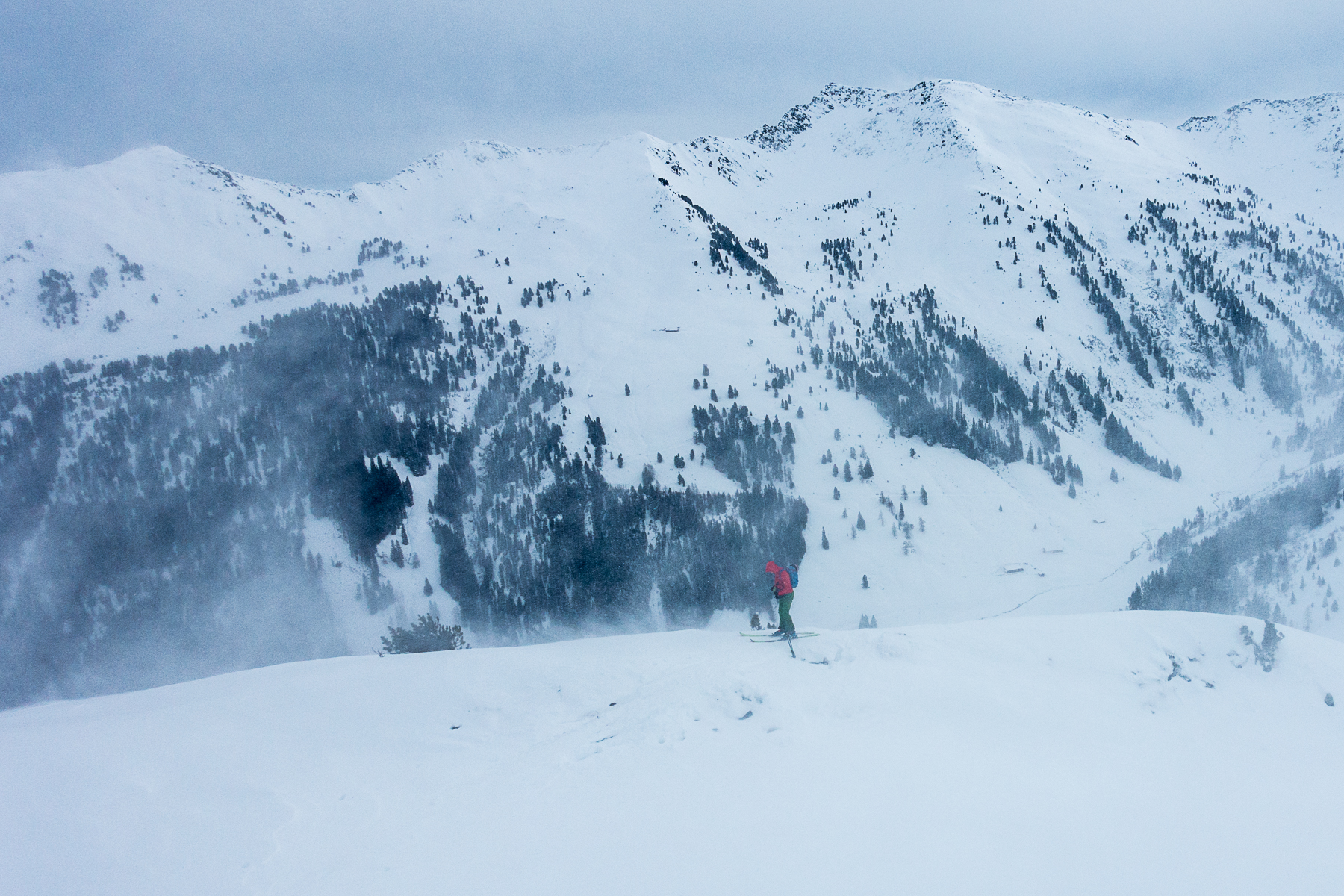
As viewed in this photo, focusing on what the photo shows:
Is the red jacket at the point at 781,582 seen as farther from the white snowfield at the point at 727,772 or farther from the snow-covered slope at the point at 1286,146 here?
the snow-covered slope at the point at 1286,146

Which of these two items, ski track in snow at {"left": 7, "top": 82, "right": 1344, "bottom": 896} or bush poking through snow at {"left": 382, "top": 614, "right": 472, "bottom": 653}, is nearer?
ski track in snow at {"left": 7, "top": 82, "right": 1344, "bottom": 896}

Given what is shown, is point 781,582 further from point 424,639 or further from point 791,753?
point 424,639

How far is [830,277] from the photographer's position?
5388 cm

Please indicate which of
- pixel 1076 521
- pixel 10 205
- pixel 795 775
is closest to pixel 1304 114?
pixel 1076 521

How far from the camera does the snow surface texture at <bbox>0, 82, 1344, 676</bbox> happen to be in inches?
1193

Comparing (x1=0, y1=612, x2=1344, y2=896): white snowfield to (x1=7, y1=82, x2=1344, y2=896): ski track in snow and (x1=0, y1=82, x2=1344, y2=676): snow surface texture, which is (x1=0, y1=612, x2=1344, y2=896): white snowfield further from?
(x1=0, y1=82, x2=1344, y2=676): snow surface texture

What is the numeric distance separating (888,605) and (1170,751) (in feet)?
60.5

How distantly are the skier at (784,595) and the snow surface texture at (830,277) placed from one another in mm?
15181

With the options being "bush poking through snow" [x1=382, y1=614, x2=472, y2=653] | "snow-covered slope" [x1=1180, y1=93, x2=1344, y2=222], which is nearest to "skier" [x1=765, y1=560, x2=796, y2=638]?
"bush poking through snow" [x1=382, y1=614, x2=472, y2=653]

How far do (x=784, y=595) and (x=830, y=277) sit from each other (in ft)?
156

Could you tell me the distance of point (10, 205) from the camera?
75812 mm

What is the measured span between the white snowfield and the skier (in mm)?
590

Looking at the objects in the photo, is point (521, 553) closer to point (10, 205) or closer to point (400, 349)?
point (400, 349)

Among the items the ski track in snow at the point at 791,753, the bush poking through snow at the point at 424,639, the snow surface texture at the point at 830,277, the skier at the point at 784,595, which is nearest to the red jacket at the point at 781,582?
the skier at the point at 784,595
